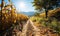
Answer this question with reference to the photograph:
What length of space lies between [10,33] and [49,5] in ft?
47.1

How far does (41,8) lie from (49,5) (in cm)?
193

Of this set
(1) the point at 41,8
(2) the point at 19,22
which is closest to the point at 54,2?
(1) the point at 41,8

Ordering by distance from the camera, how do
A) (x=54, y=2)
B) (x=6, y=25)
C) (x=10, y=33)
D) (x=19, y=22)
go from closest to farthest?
(x=10, y=33) → (x=6, y=25) → (x=19, y=22) → (x=54, y=2)

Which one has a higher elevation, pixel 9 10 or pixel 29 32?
pixel 9 10

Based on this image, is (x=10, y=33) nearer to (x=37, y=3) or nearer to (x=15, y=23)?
(x=15, y=23)

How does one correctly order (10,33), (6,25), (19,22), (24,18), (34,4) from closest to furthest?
(10,33) → (6,25) → (19,22) → (24,18) → (34,4)

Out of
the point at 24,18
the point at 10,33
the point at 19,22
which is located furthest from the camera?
the point at 24,18

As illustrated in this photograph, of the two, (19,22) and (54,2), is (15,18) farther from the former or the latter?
(54,2)

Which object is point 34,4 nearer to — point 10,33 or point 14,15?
point 14,15

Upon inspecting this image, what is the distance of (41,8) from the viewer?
2927cm

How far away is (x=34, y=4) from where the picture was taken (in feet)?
95.9

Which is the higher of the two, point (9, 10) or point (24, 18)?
point (9, 10)

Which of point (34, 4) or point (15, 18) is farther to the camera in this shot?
point (34, 4)

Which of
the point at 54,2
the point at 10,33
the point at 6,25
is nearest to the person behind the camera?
the point at 10,33
